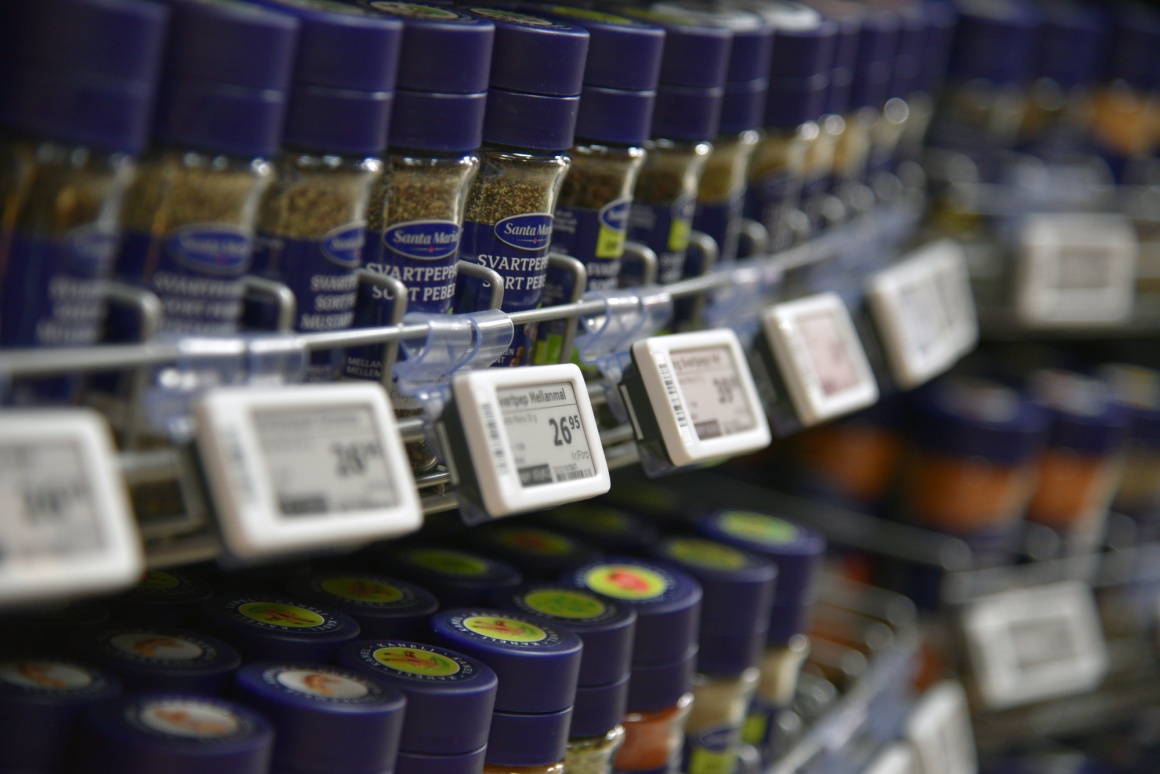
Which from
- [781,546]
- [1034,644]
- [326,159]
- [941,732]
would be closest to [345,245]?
[326,159]

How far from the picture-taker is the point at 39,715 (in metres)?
0.66

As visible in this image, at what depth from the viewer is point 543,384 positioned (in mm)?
766

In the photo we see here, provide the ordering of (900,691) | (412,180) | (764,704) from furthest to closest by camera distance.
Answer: (900,691)
(764,704)
(412,180)

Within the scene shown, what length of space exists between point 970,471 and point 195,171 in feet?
4.77

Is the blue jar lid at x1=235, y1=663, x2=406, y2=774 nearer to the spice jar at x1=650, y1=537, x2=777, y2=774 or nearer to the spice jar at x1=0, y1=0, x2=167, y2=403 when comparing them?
the spice jar at x1=0, y1=0, x2=167, y2=403

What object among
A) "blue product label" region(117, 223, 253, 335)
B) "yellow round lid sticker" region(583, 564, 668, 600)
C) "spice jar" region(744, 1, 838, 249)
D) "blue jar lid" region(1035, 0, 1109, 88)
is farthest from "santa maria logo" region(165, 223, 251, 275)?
"blue jar lid" region(1035, 0, 1109, 88)

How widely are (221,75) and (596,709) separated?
1.84 ft

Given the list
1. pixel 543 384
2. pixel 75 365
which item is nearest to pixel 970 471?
pixel 543 384

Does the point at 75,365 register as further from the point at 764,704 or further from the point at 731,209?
the point at 764,704

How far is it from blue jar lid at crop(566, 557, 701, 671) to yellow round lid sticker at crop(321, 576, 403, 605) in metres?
0.17

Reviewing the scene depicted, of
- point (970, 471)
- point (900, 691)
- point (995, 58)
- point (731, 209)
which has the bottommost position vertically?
point (900, 691)

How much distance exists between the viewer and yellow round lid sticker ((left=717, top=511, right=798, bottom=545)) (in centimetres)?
133

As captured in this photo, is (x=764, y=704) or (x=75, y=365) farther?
(x=764, y=704)

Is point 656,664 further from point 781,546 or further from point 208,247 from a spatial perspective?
point 208,247
